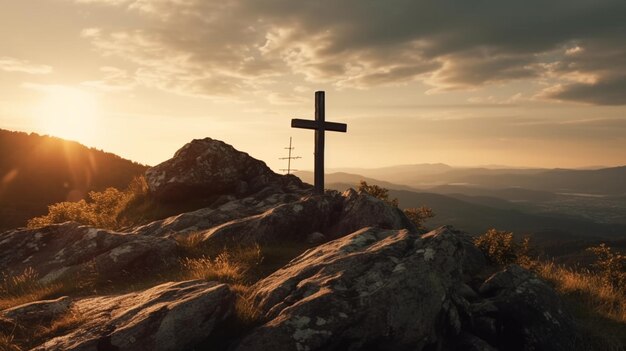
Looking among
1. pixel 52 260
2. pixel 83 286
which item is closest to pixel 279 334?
pixel 83 286

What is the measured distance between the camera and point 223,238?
51.9ft

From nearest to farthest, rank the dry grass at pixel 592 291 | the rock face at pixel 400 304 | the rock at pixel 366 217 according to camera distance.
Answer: the rock face at pixel 400 304, the dry grass at pixel 592 291, the rock at pixel 366 217

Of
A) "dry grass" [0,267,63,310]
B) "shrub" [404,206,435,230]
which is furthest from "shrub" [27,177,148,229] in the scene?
"shrub" [404,206,435,230]

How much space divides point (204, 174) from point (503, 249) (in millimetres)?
16760

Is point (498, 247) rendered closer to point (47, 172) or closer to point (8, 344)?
point (8, 344)

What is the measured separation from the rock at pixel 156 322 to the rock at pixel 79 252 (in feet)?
14.6

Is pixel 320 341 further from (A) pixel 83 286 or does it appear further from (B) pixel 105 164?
(B) pixel 105 164

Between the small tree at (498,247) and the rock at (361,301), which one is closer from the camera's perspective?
the rock at (361,301)

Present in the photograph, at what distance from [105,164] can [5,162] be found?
17.0 meters

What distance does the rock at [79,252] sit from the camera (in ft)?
42.9

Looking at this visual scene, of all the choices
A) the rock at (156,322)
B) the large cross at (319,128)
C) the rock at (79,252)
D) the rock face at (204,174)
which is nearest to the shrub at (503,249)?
the large cross at (319,128)

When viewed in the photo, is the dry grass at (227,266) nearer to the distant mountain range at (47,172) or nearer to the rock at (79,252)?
the rock at (79,252)

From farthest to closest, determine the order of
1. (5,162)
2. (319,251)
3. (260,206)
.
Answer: (5,162)
(260,206)
(319,251)

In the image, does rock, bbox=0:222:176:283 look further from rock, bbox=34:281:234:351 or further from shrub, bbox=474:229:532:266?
shrub, bbox=474:229:532:266
